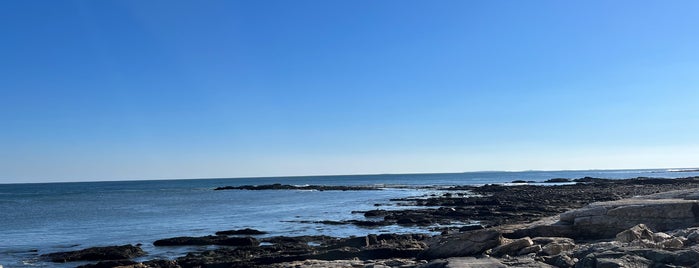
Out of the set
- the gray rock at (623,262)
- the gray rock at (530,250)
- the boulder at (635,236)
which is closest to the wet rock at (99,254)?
the gray rock at (530,250)

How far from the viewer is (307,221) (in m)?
38.6

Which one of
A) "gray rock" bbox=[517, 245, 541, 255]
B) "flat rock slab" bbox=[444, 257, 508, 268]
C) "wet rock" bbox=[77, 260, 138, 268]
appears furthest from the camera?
"wet rock" bbox=[77, 260, 138, 268]

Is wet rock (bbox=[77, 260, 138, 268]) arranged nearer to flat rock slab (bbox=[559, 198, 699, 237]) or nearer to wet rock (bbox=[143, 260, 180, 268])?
wet rock (bbox=[143, 260, 180, 268])

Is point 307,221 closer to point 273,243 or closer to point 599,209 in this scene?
point 273,243

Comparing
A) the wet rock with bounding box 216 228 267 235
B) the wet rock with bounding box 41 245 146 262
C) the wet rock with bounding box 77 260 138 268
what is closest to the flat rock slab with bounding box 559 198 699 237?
the wet rock with bounding box 77 260 138 268

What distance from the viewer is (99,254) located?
23609 millimetres

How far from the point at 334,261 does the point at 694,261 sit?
31.6 ft

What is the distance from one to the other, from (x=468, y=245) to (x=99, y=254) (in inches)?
605

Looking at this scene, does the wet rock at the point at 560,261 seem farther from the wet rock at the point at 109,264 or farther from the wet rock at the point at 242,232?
the wet rock at the point at 242,232

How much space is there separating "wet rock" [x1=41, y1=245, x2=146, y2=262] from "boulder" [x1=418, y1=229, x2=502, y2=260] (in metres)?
13.3

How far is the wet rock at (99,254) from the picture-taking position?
23281 mm

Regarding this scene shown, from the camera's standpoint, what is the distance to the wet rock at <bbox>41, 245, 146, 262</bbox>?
76.4ft

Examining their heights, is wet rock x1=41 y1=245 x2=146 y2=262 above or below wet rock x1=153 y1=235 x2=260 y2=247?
below

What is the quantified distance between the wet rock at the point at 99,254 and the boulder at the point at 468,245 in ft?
43.6
